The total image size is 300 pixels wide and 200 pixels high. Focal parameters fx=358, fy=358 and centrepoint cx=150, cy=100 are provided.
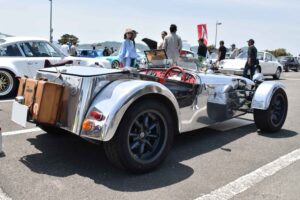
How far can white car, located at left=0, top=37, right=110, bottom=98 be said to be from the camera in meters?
8.85

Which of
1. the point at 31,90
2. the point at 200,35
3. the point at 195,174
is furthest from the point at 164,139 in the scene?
the point at 200,35

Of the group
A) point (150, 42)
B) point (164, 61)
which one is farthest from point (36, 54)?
point (164, 61)

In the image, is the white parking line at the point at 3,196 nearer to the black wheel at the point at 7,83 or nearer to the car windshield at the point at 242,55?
the black wheel at the point at 7,83

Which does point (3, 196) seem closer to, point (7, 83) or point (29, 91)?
point (29, 91)

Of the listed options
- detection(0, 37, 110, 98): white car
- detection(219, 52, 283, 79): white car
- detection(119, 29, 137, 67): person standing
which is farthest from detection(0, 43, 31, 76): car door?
detection(219, 52, 283, 79): white car

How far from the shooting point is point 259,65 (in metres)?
17.4

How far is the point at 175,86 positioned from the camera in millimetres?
4766

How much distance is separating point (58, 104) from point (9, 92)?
5605 mm

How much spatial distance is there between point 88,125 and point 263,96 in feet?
10.4

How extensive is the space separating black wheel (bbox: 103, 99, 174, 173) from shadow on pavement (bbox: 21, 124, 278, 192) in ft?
0.52

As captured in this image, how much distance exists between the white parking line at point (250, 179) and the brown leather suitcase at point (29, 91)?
208cm

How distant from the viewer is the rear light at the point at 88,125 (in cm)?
358

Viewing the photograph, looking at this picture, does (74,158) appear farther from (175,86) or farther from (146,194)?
(175,86)

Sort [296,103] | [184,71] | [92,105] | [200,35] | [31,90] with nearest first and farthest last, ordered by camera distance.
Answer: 1. [92,105]
2. [31,90]
3. [184,71]
4. [296,103]
5. [200,35]
